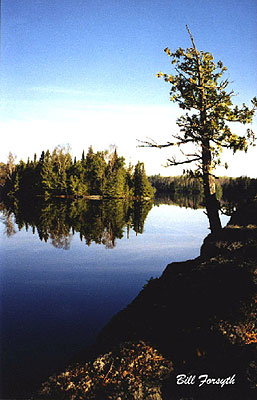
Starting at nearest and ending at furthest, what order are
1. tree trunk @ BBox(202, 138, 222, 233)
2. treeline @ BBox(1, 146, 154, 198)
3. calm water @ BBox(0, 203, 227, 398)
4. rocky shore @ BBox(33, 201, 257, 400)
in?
1. rocky shore @ BBox(33, 201, 257, 400)
2. calm water @ BBox(0, 203, 227, 398)
3. tree trunk @ BBox(202, 138, 222, 233)
4. treeline @ BBox(1, 146, 154, 198)

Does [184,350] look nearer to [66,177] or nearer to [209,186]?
[209,186]

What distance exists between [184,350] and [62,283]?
33.9ft

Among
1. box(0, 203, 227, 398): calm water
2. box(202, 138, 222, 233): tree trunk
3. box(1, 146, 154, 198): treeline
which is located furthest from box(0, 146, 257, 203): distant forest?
box(202, 138, 222, 233): tree trunk

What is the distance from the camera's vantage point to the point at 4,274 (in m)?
16.4

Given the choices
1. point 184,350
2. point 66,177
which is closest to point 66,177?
point 66,177

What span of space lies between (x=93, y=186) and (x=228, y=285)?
8409cm

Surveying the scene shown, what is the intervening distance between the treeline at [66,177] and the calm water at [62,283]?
51.7m

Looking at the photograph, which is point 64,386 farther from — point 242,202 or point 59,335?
point 242,202

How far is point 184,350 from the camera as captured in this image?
5953 millimetres

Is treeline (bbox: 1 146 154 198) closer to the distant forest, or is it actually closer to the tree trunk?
the distant forest

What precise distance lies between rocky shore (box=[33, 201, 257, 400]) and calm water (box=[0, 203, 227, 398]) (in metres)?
1.66

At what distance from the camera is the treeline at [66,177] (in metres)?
82.8

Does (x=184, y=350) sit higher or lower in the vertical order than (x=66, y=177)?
lower

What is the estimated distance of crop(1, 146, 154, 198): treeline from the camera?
82.8 m
